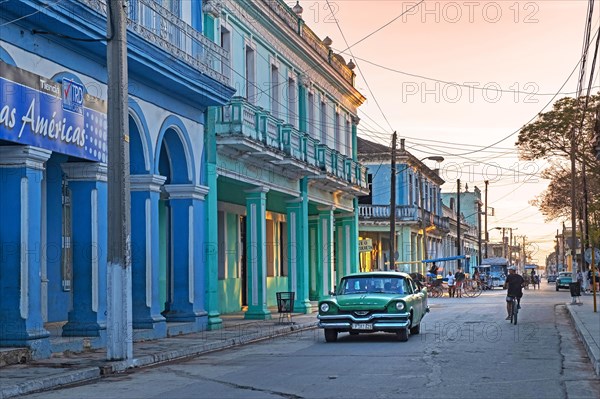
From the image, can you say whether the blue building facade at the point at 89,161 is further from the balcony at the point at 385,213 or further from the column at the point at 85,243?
the balcony at the point at 385,213

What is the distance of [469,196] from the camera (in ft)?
384

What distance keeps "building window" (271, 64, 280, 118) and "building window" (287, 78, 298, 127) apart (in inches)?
54.0

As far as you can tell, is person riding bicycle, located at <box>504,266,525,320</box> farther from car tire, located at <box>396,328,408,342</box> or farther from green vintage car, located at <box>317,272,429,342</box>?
car tire, located at <box>396,328,408,342</box>

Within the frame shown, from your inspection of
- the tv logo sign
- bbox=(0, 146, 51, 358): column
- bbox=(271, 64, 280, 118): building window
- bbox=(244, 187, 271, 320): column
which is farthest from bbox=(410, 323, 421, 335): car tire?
bbox=(271, 64, 280, 118): building window

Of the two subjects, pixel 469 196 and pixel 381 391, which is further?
pixel 469 196

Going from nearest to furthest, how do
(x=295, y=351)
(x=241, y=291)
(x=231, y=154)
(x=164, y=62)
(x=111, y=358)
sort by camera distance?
1. (x=111, y=358)
2. (x=295, y=351)
3. (x=164, y=62)
4. (x=231, y=154)
5. (x=241, y=291)

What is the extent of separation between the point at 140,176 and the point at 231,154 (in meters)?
5.37

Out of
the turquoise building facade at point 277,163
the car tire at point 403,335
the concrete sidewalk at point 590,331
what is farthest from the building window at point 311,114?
the car tire at point 403,335

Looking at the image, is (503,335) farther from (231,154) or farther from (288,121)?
(288,121)

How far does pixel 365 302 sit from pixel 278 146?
8.79 meters

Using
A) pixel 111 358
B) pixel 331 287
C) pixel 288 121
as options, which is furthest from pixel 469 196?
pixel 111 358

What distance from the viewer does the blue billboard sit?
48.3ft

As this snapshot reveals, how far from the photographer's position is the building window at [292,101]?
3184 centimetres

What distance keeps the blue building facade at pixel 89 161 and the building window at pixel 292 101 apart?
25.8ft
